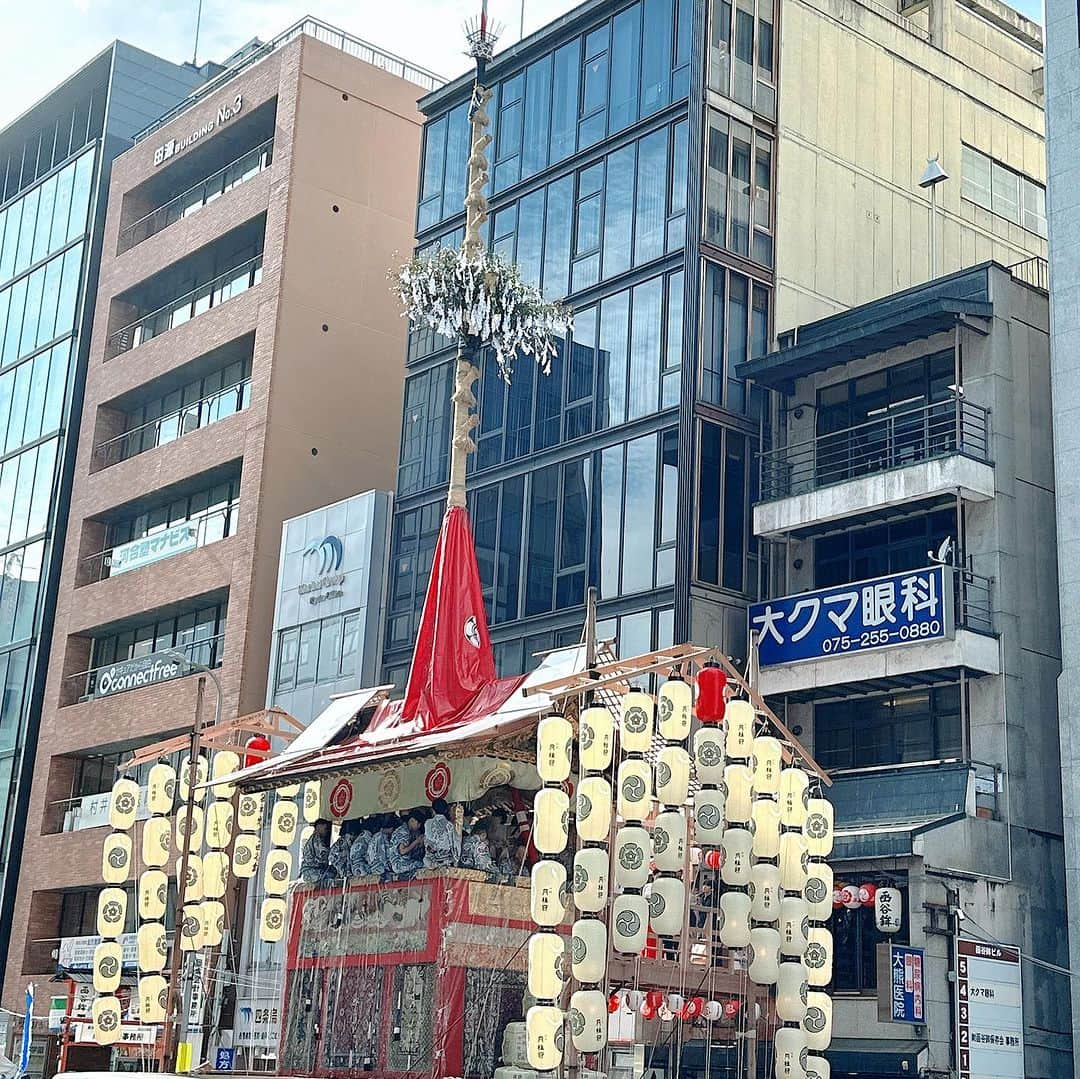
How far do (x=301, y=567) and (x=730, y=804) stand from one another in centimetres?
2533

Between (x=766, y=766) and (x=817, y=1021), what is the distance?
13.0 feet

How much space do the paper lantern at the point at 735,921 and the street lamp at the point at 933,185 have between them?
75.7 ft

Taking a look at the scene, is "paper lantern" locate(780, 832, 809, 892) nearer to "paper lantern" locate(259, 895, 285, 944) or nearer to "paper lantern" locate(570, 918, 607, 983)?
"paper lantern" locate(570, 918, 607, 983)

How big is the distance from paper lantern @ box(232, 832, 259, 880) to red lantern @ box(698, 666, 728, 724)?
498 inches

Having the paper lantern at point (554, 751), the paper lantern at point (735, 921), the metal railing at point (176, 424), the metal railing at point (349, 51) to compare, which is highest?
the metal railing at point (349, 51)

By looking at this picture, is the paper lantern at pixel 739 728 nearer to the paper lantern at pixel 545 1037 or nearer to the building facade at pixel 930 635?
the paper lantern at pixel 545 1037

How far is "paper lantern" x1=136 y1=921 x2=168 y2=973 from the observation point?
33.1 metres

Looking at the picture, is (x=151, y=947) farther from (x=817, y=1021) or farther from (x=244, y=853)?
(x=817, y=1021)

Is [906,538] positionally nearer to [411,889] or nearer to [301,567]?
[411,889]

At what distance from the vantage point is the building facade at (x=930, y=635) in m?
32.1

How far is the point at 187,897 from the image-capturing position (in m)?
34.8

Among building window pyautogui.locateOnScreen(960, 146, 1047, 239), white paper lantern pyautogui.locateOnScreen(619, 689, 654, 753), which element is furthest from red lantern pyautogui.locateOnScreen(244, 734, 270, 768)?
building window pyautogui.locateOnScreen(960, 146, 1047, 239)

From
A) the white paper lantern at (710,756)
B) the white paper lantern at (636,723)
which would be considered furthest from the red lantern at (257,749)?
the white paper lantern at (710,756)

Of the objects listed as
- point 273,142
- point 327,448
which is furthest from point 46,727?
point 273,142
